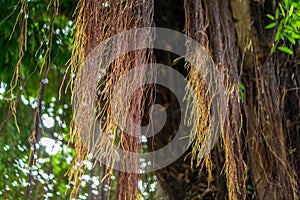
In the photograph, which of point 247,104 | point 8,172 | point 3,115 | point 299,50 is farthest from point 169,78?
point 8,172

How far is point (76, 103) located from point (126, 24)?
236 mm

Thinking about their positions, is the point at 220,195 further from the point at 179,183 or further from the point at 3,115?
the point at 3,115

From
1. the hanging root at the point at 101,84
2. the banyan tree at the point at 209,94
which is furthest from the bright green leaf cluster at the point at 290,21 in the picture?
the hanging root at the point at 101,84

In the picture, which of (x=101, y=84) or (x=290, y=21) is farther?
(x=290, y=21)

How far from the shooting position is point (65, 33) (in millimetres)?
2572

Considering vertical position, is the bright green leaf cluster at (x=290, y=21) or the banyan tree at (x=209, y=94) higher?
the bright green leaf cluster at (x=290, y=21)

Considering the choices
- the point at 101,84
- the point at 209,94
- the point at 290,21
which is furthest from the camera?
the point at 290,21

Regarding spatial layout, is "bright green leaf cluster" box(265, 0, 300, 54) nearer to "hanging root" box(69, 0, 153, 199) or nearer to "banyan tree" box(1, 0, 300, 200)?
"banyan tree" box(1, 0, 300, 200)

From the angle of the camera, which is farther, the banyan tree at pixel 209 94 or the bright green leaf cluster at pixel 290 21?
the bright green leaf cluster at pixel 290 21

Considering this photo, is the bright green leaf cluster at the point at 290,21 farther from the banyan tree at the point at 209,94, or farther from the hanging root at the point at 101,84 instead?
the hanging root at the point at 101,84

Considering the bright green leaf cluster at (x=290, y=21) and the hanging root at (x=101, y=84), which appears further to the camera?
the bright green leaf cluster at (x=290, y=21)

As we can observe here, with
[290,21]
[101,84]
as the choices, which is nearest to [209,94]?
[101,84]

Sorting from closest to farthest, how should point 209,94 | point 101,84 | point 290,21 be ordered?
point 101,84
point 209,94
point 290,21

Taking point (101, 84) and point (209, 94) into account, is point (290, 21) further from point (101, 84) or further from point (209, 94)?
point (101, 84)
